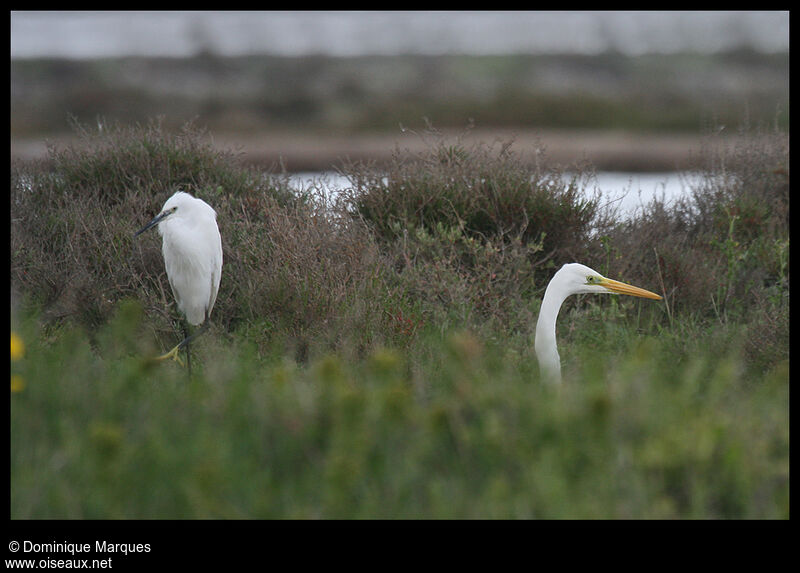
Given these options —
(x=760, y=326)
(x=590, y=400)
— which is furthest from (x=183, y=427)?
(x=760, y=326)

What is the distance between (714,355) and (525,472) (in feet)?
7.61

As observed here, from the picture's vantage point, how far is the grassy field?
2211mm

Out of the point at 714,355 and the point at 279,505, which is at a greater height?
the point at 714,355

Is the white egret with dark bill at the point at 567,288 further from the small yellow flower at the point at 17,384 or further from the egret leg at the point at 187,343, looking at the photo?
the small yellow flower at the point at 17,384

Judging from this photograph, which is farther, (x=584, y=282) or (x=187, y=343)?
(x=187, y=343)

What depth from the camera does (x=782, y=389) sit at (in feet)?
9.01

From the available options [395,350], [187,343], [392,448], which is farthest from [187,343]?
[392,448]

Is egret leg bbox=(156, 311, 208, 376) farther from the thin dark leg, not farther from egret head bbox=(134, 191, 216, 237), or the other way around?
egret head bbox=(134, 191, 216, 237)

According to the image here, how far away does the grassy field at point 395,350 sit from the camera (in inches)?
87.0

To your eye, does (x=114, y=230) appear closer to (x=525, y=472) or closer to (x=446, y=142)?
(x=446, y=142)

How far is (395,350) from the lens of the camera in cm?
429

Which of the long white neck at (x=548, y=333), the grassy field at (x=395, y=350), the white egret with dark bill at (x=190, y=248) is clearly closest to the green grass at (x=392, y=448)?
the grassy field at (x=395, y=350)

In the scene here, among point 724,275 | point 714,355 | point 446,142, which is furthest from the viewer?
point 446,142

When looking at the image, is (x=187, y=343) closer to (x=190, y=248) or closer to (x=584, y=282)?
(x=190, y=248)
